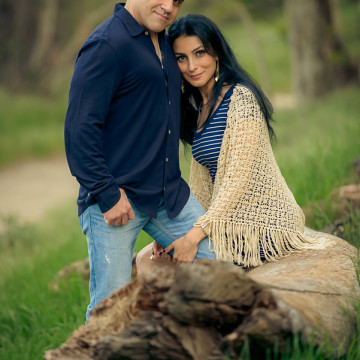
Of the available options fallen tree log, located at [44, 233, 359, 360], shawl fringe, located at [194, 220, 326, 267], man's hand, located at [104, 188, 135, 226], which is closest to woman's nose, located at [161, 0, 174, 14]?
man's hand, located at [104, 188, 135, 226]

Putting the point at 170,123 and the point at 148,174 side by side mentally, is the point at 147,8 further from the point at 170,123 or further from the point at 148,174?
the point at 148,174

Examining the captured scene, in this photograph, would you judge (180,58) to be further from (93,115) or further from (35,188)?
(35,188)

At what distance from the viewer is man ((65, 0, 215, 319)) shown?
8.95 ft

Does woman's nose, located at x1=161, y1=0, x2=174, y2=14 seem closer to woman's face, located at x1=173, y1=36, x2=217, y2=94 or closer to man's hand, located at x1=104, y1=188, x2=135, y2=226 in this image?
woman's face, located at x1=173, y1=36, x2=217, y2=94

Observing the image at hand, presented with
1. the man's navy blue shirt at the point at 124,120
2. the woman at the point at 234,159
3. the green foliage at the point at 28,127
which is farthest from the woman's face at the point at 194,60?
the green foliage at the point at 28,127

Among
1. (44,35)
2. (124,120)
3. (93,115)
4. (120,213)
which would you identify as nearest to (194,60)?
(124,120)

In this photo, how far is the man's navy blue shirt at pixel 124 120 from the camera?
2.72m

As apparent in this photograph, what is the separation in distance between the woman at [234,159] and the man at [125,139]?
13 centimetres

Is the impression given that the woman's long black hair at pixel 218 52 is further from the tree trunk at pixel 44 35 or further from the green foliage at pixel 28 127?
the tree trunk at pixel 44 35

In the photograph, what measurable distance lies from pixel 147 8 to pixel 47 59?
17.9 metres

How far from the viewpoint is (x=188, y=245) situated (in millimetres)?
3010

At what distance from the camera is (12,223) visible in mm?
7914

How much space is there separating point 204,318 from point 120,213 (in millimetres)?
960

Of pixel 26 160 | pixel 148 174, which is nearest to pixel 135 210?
pixel 148 174
